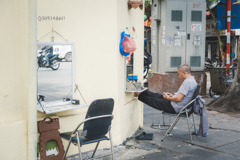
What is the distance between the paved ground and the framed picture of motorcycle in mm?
888

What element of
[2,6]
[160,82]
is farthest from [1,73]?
[160,82]

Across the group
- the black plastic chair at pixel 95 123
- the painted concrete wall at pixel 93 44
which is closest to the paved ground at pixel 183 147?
the painted concrete wall at pixel 93 44

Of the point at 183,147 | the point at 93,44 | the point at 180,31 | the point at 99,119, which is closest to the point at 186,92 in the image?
the point at 183,147

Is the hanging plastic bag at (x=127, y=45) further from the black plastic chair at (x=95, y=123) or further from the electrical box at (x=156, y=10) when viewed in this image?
the electrical box at (x=156, y=10)

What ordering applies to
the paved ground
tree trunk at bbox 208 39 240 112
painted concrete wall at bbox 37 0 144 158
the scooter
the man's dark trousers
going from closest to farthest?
the scooter
painted concrete wall at bbox 37 0 144 158
the paved ground
the man's dark trousers
tree trunk at bbox 208 39 240 112

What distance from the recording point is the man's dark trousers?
5.59 metres

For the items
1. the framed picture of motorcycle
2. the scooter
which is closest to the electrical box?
the framed picture of motorcycle

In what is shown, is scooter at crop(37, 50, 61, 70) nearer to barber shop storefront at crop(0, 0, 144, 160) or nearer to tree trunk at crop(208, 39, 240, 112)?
barber shop storefront at crop(0, 0, 144, 160)

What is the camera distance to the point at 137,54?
6.05 m

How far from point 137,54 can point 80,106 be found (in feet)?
7.00

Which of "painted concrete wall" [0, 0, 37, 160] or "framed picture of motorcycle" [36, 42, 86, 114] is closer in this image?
"painted concrete wall" [0, 0, 37, 160]

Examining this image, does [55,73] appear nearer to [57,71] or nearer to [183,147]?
[57,71]

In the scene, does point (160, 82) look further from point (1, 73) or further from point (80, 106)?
point (1, 73)

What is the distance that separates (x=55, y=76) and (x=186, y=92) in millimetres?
2340
